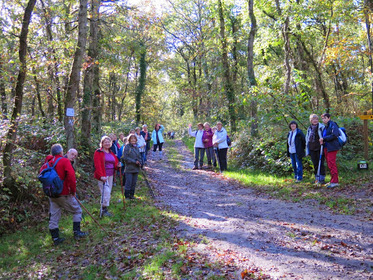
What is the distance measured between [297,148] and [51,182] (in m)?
7.30

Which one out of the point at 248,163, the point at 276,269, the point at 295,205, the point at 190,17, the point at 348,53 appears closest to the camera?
the point at 276,269

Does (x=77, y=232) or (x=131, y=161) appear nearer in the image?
(x=77, y=232)

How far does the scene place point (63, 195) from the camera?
19.5 feet

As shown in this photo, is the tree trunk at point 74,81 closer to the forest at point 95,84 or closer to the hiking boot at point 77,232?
the forest at point 95,84

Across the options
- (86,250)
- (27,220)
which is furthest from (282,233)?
(27,220)

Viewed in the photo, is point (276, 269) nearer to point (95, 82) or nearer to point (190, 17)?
point (95, 82)

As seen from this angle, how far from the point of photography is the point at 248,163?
12828 mm

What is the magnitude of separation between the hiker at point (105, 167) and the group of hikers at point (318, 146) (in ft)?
Result: 18.8

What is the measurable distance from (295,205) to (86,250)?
5.04 metres

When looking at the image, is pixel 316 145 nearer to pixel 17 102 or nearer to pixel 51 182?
pixel 51 182

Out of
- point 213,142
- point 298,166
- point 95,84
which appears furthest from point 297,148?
point 95,84

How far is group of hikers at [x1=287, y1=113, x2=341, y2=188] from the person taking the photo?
8062 mm

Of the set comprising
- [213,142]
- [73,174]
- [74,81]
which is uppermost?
[74,81]

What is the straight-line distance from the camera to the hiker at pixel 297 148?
9297 mm
